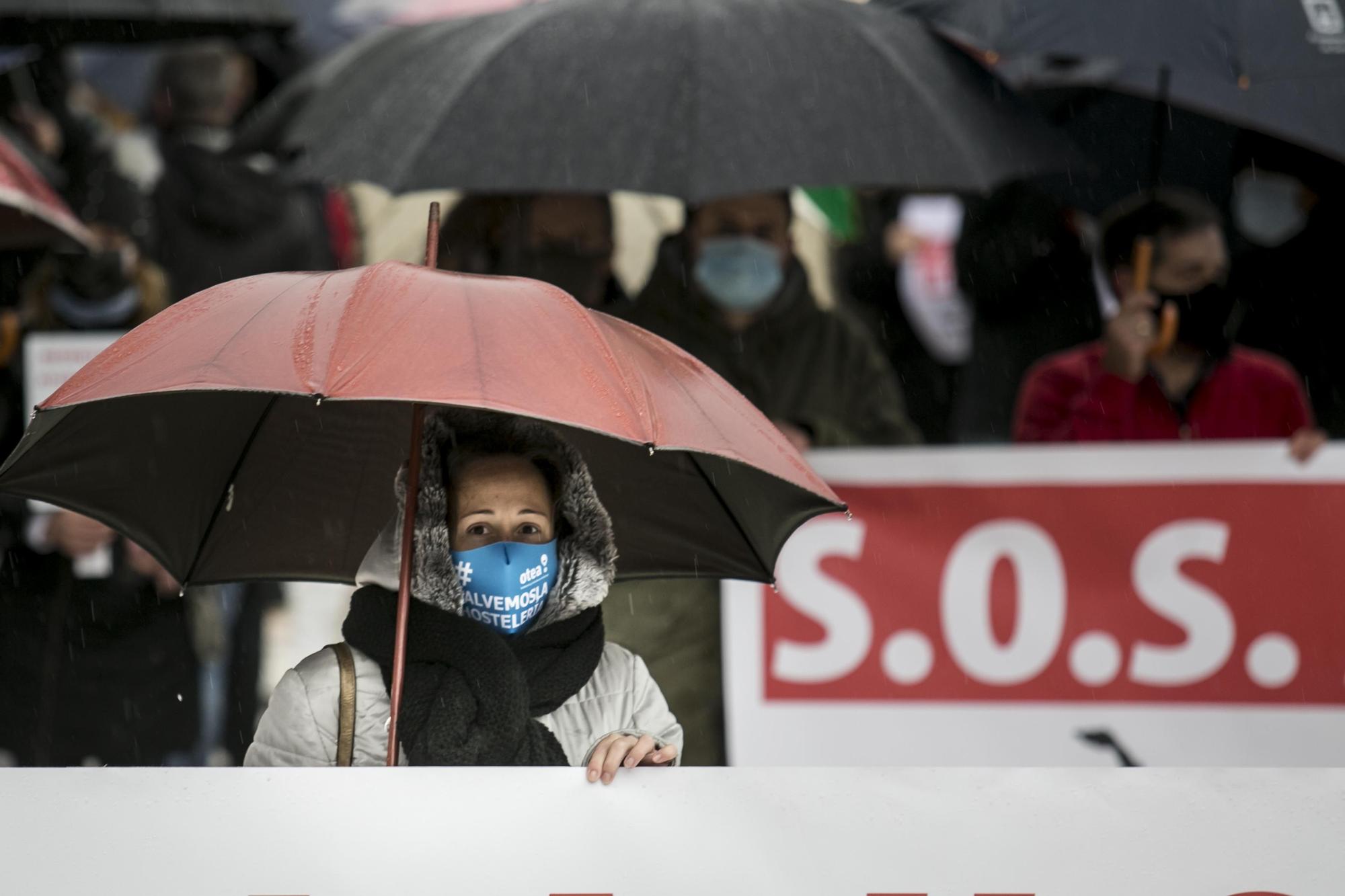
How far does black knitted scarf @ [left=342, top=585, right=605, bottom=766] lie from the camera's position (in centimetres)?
359

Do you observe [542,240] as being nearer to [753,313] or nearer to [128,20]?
[753,313]

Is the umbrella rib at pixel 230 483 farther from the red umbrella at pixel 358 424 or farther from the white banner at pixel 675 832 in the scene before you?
the white banner at pixel 675 832

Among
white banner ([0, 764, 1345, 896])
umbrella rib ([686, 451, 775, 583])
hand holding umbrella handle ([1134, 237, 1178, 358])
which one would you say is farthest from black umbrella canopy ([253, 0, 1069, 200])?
white banner ([0, 764, 1345, 896])

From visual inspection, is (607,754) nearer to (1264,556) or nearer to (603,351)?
(603,351)

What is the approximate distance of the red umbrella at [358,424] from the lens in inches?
124

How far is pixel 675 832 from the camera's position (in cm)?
340

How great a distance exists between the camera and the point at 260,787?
3.36 m

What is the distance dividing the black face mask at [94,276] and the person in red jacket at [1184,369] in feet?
10.6

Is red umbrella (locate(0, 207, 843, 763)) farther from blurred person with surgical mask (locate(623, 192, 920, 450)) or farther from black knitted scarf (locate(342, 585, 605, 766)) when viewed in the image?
blurred person with surgical mask (locate(623, 192, 920, 450))

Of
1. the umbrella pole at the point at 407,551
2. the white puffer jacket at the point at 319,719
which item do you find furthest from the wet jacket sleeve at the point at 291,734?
the umbrella pole at the point at 407,551

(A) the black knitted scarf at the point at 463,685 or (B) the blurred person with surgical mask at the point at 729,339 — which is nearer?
(A) the black knitted scarf at the point at 463,685

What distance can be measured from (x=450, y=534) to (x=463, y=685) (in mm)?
309

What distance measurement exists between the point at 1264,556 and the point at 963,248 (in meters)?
2.17

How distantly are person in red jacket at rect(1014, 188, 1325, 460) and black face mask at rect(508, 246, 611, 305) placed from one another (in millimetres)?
1549
